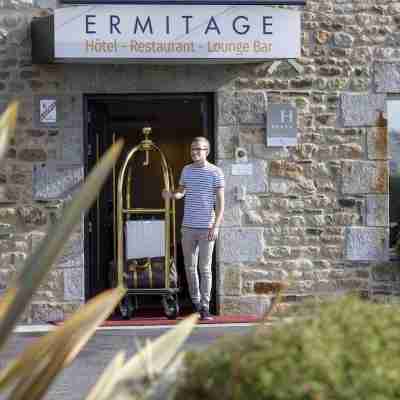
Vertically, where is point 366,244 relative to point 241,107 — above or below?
below

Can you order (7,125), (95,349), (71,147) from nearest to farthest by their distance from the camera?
1. (7,125)
2. (95,349)
3. (71,147)

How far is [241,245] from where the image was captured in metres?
10.0

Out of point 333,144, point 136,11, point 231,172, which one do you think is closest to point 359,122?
point 333,144

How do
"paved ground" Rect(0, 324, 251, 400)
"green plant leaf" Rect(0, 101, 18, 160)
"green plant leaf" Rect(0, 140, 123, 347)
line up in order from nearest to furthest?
1. "green plant leaf" Rect(0, 140, 123, 347)
2. "green plant leaf" Rect(0, 101, 18, 160)
3. "paved ground" Rect(0, 324, 251, 400)

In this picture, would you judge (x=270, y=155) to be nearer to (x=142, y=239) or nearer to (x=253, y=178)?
(x=253, y=178)

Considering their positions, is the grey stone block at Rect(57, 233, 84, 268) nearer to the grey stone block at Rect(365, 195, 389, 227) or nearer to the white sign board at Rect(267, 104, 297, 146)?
the white sign board at Rect(267, 104, 297, 146)

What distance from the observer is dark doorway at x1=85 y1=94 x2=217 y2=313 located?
1014cm

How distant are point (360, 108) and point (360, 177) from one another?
2.26 feet

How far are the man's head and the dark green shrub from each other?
7.19 meters

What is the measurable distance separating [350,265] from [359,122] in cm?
143

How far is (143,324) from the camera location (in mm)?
9742

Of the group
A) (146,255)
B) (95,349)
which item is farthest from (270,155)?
(95,349)

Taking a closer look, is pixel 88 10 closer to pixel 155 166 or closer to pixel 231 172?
pixel 231 172

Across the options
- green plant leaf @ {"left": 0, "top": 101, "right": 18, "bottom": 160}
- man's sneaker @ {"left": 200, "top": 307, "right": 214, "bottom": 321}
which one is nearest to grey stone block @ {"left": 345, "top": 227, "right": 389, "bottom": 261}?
man's sneaker @ {"left": 200, "top": 307, "right": 214, "bottom": 321}
